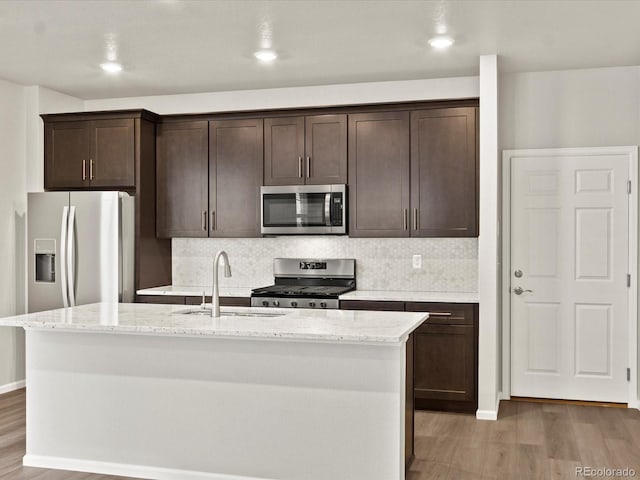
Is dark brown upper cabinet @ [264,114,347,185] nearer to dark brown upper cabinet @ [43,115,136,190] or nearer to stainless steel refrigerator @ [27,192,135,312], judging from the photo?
dark brown upper cabinet @ [43,115,136,190]

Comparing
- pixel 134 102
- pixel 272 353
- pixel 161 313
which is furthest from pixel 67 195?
pixel 272 353

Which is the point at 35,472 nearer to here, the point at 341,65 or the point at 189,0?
the point at 189,0

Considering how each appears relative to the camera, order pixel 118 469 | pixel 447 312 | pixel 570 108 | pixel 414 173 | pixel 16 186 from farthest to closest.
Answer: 1. pixel 16 186
2. pixel 414 173
3. pixel 570 108
4. pixel 447 312
5. pixel 118 469

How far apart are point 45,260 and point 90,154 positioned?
998 mm

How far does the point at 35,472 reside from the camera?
3.70 meters

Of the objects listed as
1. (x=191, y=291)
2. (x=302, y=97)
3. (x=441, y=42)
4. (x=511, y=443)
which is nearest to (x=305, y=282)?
(x=191, y=291)

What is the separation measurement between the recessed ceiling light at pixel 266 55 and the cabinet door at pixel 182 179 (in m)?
1.23

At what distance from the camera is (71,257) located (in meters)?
5.50

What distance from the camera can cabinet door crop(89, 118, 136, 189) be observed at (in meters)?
5.72

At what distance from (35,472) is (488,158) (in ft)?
11.9

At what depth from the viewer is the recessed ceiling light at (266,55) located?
4.66 m

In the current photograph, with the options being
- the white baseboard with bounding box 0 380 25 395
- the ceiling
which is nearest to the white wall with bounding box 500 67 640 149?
the ceiling

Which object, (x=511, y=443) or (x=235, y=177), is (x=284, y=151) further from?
(x=511, y=443)

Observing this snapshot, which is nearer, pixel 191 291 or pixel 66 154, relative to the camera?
pixel 191 291
